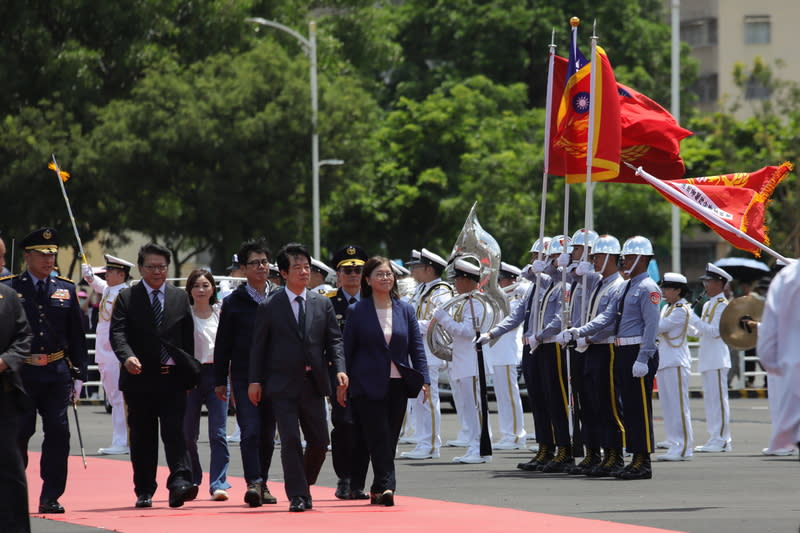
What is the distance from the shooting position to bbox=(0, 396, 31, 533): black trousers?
932 centimetres

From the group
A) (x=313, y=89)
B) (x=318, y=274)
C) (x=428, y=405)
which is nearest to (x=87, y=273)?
(x=318, y=274)

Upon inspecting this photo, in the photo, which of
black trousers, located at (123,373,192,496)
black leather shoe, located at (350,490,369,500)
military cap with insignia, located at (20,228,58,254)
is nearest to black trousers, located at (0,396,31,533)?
black trousers, located at (123,373,192,496)

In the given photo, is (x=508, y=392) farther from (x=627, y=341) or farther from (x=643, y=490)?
(x=643, y=490)

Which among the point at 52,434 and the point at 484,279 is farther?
the point at 484,279

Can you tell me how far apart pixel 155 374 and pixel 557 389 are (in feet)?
14.6

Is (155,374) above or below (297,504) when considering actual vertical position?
above

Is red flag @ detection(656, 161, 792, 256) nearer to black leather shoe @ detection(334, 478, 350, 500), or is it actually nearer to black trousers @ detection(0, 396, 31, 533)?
black leather shoe @ detection(334, 478, 350, 500)

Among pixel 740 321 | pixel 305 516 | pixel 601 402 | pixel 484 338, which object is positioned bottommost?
pixel 305 516

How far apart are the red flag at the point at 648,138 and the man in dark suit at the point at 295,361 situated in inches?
185

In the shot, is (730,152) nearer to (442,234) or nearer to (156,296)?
(442,234)

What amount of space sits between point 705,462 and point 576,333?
2811mm

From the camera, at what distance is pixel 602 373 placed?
48.6 feet

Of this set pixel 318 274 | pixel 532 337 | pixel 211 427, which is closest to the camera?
pixel 211 427

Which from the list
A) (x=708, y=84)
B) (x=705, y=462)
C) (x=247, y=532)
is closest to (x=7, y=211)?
(x=705, y=462)
